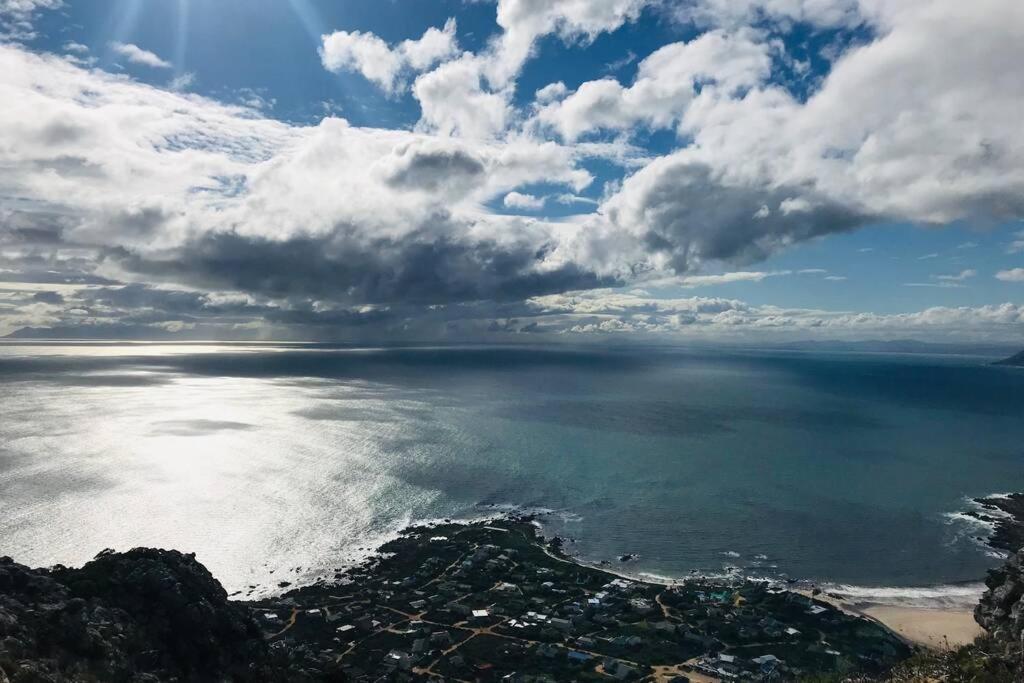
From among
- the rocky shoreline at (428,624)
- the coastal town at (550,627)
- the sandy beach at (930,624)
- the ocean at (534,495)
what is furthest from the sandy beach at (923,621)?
the ocean at (534,495)

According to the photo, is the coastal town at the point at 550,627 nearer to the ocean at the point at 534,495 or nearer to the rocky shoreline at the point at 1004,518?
the ocean at the point at 534,495

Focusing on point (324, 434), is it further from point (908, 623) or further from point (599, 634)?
point (908, 623)

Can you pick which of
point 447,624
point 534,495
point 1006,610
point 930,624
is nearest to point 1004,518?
point 930,624

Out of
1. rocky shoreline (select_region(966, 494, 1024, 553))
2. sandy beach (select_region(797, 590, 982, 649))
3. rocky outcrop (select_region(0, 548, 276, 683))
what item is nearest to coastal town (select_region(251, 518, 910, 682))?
sandy beach (select_region(797, 590, 982, 649))

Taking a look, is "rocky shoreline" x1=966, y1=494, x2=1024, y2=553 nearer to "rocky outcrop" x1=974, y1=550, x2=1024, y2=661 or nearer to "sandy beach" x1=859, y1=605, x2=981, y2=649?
"sandy beach" x1=859, y1=605, x2=981, y2=649

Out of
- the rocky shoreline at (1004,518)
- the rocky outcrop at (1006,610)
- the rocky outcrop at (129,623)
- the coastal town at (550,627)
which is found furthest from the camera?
the rocky shoreline at (1004,518)

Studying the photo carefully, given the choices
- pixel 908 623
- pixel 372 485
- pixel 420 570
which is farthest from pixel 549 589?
pixel 372 485
